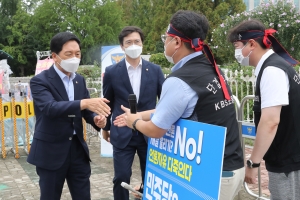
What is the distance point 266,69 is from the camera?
2.46 meters

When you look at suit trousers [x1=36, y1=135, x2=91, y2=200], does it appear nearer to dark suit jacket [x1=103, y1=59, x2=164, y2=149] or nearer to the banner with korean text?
dark suit jacket [x1=103, y1=59, x2=164, y2=149]

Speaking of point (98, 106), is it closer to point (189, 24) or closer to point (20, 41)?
point (189, 24)

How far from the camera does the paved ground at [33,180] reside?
5.10 metres

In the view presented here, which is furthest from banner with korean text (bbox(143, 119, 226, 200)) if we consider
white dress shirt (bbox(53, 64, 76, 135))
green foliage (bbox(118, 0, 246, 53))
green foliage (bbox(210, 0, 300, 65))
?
green foliage (bbox(118, 0, 246, 53))

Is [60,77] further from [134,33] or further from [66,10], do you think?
[66,10]

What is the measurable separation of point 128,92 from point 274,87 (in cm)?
187

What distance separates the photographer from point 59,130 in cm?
319

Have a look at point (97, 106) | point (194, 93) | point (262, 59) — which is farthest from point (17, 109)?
point (194, 93)

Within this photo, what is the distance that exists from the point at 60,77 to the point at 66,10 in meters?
40.4

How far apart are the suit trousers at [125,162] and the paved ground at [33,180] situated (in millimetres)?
1267

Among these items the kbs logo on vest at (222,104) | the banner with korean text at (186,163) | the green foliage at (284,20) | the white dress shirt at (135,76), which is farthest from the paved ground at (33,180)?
the green foliage at (284,20)

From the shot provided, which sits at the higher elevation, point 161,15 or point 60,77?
point 161,15

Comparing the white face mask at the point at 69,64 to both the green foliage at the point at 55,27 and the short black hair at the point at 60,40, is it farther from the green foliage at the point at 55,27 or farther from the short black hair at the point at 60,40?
the green foliage at the point at 55,27

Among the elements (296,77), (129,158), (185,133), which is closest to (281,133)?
(296,77)
